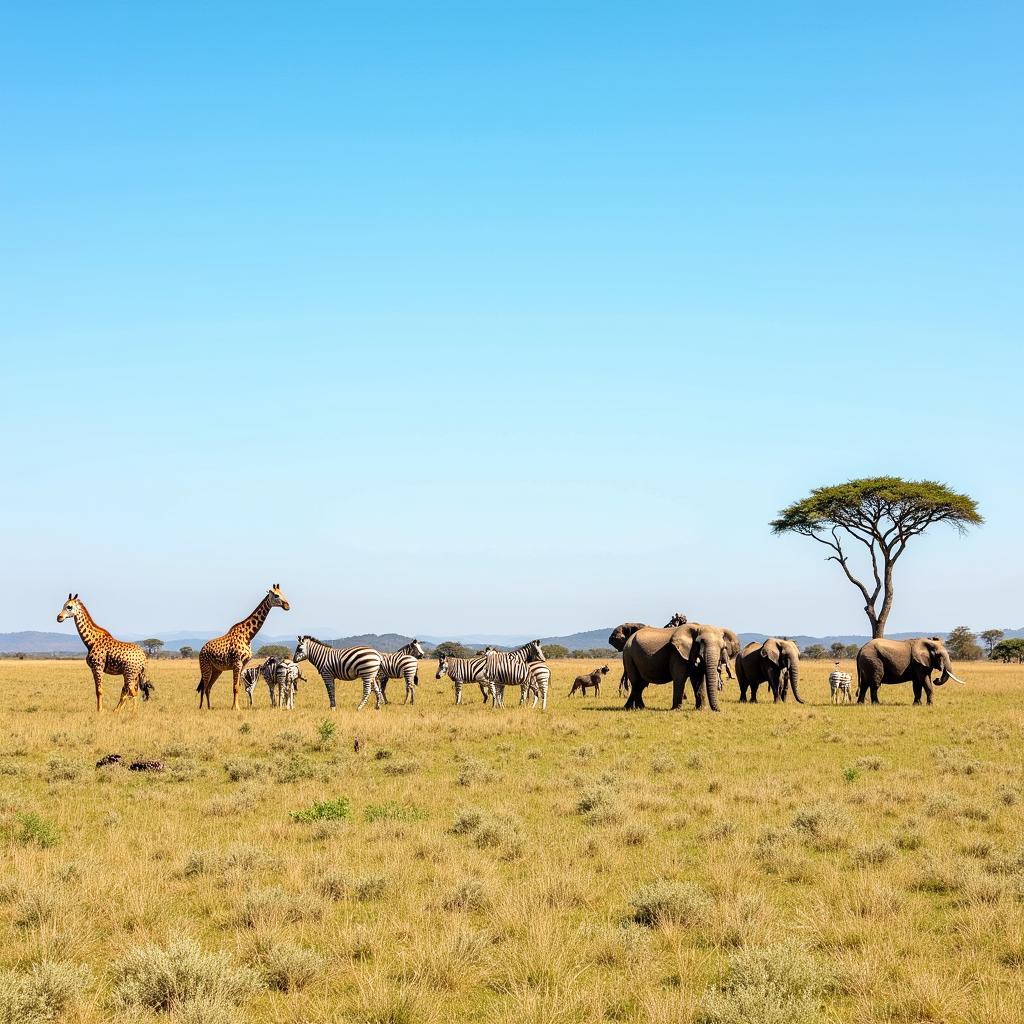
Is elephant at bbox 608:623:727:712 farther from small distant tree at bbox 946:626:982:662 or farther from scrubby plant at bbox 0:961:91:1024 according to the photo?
small distant tree at bbox 946:626:982:662

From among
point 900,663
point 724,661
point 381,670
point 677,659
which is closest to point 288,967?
point 677,659

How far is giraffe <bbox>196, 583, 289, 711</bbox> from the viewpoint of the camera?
3180 centimetres

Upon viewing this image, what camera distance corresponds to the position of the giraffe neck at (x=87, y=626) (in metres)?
31.0

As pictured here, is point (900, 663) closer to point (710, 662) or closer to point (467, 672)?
point (710, 662)

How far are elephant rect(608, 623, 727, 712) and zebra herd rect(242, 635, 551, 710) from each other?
325 cm

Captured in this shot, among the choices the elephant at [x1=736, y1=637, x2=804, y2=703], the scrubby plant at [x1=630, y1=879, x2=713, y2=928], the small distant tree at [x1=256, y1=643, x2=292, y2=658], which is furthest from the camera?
the small distant tree at [x1=256, y1=643, x2=292, y2=658]

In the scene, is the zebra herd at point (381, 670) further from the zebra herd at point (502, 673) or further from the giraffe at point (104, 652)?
the giraffe at point (104, 652)

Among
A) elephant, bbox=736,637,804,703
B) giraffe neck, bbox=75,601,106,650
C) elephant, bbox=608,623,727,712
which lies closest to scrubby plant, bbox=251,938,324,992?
elephant, bbox=608,623,727,712

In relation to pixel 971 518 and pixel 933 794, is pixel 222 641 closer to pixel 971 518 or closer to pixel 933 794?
pixel 933 794

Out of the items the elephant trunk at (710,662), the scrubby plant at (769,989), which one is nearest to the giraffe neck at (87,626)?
the elephant trunk at (710,662)

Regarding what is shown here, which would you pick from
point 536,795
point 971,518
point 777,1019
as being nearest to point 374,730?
point 536,795

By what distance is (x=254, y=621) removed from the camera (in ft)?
108

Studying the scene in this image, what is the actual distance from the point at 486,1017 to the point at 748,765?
43.7 ft

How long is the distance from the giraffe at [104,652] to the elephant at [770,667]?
22967 mm
